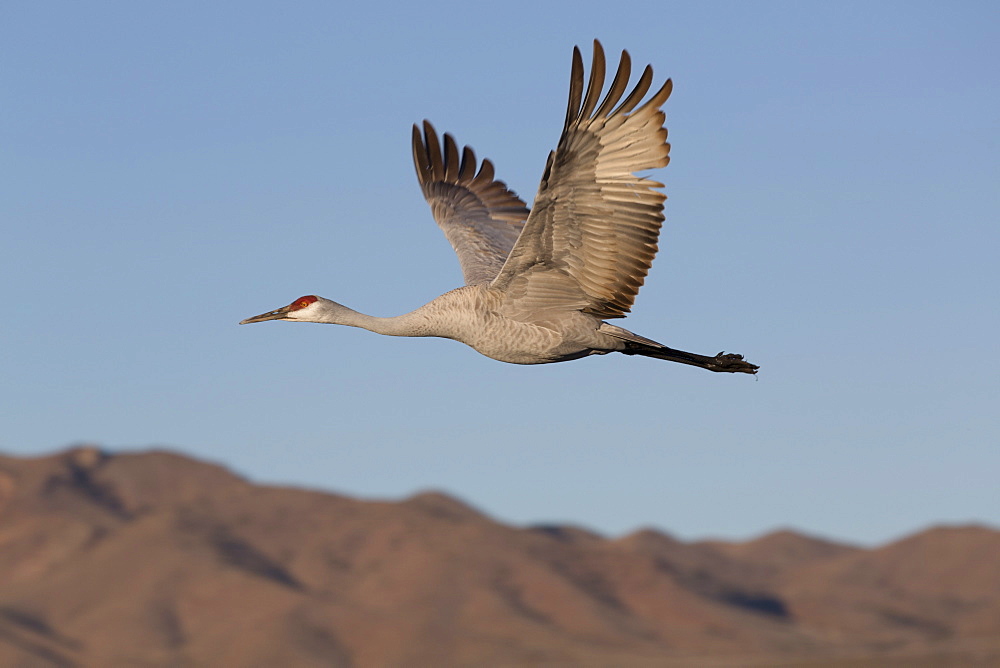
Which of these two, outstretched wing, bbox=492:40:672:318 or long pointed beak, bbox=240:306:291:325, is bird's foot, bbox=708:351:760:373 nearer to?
outstretched wing, bbox=492:40:672:318

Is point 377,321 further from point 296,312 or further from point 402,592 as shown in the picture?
Result: point 402,592

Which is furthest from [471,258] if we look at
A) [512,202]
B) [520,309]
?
[520,309]

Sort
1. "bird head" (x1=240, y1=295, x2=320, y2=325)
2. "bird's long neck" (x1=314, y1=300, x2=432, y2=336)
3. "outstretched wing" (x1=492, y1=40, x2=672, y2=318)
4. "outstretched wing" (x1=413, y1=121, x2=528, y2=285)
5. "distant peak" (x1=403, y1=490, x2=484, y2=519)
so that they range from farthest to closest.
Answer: "distant peak" (x1=403, y1=490, x2=484, y2=519) < "outstretched wing" (x1=413, y1=121, x2=528, y2=285) < "bird head" (x1=240, y1=295, x2=320, y2=325) < "bird's long neck" (x1=314, y1=300, x2=432, y2=336) < "outstretched wing" (x1=492, y1=40, x2=672, y2=318)

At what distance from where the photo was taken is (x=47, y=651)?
393 ft

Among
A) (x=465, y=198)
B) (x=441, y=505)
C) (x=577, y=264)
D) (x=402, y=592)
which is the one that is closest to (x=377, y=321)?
(x=577, y=264)

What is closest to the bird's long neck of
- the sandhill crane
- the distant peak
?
the sandhill crane

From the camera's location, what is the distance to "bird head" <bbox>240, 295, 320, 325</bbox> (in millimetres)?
18547

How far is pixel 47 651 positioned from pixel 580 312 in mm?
114527

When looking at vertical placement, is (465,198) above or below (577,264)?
above

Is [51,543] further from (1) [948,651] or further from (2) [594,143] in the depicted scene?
(2) [594,143]

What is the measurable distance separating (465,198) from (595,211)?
25.1 ft

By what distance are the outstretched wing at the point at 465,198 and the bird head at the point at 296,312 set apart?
331cm

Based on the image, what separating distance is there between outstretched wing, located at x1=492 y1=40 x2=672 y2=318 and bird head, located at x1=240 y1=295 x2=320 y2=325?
3.18 m

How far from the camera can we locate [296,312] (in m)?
18.7
